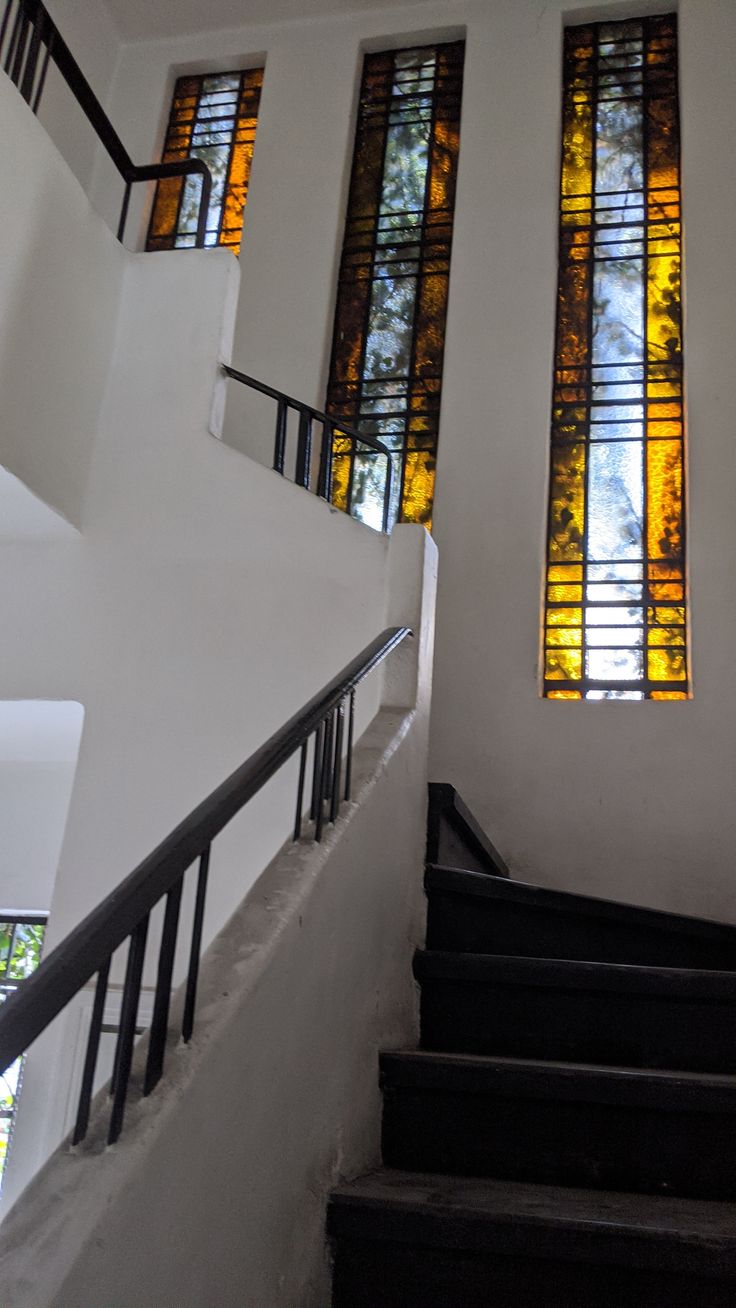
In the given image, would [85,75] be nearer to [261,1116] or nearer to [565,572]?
[565,572]

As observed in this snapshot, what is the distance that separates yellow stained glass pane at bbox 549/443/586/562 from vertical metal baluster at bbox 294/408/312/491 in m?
1.51

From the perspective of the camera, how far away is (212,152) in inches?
255

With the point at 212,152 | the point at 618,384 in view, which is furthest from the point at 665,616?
the point at 212,152

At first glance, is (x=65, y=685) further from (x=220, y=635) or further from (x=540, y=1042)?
(x=540, y=1042)

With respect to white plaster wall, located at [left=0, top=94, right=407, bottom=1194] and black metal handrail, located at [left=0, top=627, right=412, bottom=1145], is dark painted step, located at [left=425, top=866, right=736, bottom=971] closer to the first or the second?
white plaster wall, located at [left=0, top=94, right=407, bottom=1194]

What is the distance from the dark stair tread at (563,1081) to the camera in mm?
2064

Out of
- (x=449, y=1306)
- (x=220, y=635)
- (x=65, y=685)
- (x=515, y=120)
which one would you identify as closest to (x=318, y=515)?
(x=220, y=635)

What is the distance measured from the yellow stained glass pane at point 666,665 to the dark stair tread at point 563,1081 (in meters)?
2.70

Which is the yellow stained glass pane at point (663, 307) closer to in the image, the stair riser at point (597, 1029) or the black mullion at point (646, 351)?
the black mullion at point (646, 351)

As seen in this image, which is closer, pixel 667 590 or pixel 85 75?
pixel 667 590

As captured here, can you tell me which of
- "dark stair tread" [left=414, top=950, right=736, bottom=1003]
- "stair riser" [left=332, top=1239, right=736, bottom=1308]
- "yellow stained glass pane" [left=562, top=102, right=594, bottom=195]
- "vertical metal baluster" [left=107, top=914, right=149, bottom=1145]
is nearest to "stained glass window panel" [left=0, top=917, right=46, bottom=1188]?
"dark stair tread" [left=414, top=950, right=736, bottom=1003]

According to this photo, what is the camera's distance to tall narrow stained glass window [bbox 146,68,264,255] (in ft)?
20.6

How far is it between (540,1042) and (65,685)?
86.3 inches

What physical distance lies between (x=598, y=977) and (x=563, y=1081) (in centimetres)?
36
